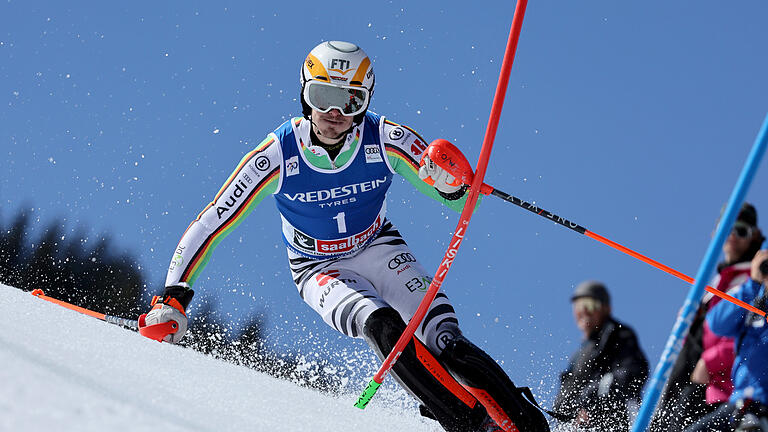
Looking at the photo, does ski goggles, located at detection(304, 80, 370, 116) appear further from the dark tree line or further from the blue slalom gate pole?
the dark tree line

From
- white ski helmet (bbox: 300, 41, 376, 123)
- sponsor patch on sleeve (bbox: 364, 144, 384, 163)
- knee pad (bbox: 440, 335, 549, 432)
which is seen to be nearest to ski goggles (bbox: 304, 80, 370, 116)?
white ski helmet (bbox: 300, 41, 376, 123)

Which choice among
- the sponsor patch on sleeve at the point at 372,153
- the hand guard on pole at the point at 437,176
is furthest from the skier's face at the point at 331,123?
the hand guard on pole at the point at 437,176

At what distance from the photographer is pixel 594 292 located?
13.4ft

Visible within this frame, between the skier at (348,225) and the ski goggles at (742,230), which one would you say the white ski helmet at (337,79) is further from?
the ski goggles at (742,230)

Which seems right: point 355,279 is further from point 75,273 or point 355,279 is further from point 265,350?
point 75,273

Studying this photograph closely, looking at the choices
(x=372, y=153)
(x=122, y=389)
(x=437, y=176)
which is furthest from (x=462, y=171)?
(x=122, y=389)

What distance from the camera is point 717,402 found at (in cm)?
392

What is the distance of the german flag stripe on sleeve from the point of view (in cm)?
431

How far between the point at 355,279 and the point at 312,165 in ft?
2.25

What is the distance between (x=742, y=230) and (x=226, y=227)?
2805 millimetres

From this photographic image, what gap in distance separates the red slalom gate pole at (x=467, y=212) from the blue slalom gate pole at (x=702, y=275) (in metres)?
1.52

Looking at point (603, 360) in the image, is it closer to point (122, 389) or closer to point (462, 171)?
point (462, 171)

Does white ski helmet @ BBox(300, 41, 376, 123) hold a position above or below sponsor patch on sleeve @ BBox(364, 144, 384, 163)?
above

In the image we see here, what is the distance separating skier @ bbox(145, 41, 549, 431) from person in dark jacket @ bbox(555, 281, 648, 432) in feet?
1.68
